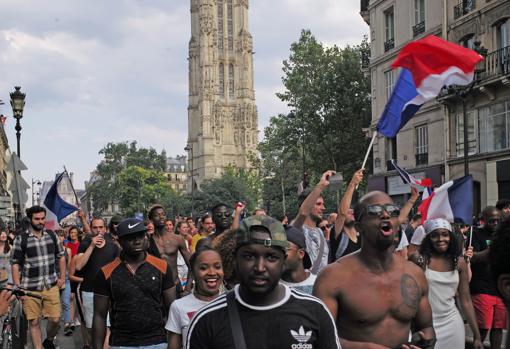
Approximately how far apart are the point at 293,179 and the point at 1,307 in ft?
237

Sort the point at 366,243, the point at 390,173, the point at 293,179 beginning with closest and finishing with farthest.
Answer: the point at 366,243 < the point at 390,173 < the point at 293,179

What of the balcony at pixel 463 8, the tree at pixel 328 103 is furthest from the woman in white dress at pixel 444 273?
the tree at pixel 328 103

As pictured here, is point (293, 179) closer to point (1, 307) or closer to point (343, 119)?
point (343, 119)

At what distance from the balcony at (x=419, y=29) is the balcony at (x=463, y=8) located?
7.89ft

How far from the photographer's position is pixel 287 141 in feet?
158

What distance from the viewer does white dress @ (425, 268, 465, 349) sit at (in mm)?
5676

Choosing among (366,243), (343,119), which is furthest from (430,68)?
(343,119)

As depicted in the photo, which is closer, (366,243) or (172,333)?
(366,243)

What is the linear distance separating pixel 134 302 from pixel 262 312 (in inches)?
114

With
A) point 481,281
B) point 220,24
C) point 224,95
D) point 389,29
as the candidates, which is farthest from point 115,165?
point 481,281

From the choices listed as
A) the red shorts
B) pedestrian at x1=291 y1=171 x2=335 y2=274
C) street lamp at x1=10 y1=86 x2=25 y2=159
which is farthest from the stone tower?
pedestrian at x1=291 y1=171 x2=335 y2=274

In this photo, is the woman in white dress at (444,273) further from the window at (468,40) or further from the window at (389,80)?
the window at (389,80)

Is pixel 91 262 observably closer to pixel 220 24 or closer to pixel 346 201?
pixel 346 201

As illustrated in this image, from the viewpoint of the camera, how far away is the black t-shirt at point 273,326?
9.46 feet
